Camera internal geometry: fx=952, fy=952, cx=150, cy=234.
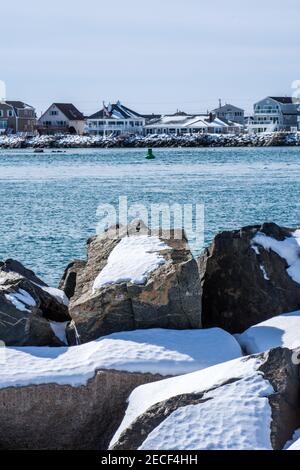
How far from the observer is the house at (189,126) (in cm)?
15288

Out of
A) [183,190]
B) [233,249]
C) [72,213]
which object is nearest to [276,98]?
[183,190]

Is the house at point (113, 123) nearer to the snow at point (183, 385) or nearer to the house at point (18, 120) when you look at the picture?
the house at point (18, 120)

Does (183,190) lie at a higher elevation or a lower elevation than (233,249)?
lower

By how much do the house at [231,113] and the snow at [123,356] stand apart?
163621 millimetres

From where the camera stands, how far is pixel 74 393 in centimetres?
794

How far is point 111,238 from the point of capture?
1089 centimetres

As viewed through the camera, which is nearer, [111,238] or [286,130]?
[111,238]

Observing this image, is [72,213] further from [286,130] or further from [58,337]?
[286,130]

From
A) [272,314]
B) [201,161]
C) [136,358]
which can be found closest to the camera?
[136,358]

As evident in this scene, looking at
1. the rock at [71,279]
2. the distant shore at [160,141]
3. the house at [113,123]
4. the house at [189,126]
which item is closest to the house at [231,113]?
the house at [189,126]

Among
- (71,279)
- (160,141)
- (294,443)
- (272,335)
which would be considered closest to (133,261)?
(272,335)

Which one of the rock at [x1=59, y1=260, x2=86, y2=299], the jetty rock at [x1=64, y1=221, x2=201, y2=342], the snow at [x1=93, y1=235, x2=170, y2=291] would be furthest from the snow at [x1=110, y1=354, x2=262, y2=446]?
the rock at [x1=59, y1=260, x2=86, y2=299]

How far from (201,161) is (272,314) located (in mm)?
78408

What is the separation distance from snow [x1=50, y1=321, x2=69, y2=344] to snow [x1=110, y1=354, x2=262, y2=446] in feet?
6.70
